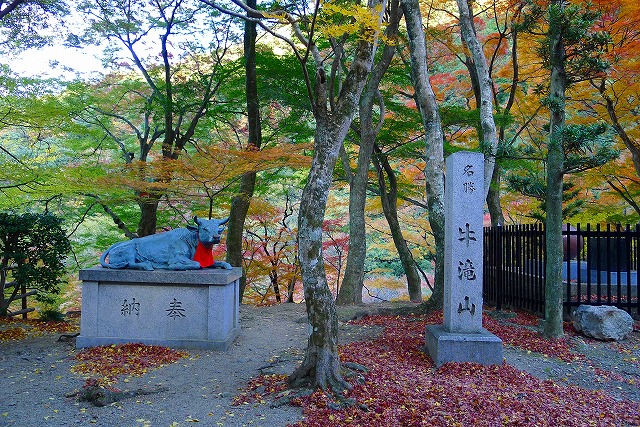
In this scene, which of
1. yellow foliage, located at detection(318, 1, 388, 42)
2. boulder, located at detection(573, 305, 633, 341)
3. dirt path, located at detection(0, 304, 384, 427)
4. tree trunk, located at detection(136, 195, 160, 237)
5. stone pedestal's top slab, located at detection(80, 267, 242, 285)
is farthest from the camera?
tree trunk, located at detection(136, 195, 160, 237)

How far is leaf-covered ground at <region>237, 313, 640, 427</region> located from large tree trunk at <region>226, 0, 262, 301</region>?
624 cm

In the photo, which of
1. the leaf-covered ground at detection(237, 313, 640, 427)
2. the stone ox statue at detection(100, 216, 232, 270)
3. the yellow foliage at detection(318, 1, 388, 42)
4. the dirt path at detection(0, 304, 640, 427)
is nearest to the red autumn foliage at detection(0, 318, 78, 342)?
the dirt path at detection(0, 304, 640, 427)

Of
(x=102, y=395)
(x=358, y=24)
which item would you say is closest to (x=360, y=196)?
(x=358, y=24)

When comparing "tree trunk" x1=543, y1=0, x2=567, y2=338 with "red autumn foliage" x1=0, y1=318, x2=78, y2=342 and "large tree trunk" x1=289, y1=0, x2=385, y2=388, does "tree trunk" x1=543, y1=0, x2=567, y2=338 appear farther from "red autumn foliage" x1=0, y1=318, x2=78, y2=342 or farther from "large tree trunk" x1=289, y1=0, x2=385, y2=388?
"red autumn foliage" x1=0, y1=318, x2=78, y2=342

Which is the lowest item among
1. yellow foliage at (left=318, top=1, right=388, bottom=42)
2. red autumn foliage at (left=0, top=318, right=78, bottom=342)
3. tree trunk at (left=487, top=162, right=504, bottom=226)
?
red autumn foliage at (left=0, top=318, right=78, bottom=342)

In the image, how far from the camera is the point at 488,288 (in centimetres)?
1169

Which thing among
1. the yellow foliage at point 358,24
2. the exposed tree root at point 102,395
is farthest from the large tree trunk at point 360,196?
the exposed tree root at point 102,395

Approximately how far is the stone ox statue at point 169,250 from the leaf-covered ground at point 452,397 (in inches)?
116

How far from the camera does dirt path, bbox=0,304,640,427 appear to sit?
200 inches

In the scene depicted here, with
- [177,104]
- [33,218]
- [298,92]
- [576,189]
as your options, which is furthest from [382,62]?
[33,218]

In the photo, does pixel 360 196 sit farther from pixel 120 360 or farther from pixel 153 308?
pixel 120 360

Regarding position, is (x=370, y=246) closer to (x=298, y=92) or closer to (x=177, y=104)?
(x=298, y=92)

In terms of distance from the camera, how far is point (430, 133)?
10.2 metres

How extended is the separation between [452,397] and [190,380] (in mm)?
3315
